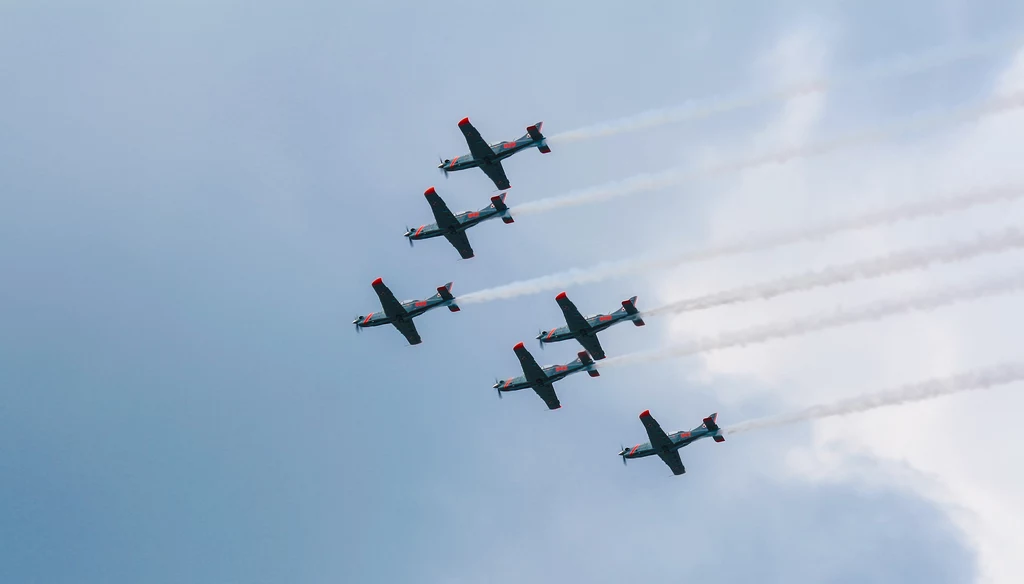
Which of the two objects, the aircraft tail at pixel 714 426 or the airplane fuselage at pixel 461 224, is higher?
the airplane fuselage at pixel 461 224

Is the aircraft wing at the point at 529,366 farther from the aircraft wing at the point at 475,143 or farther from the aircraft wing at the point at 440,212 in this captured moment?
the aircraft wing at the point at 475,143

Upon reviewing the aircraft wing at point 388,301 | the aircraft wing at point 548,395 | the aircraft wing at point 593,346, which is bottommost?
the aircraft wing at point 548,395

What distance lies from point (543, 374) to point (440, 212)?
12.1m

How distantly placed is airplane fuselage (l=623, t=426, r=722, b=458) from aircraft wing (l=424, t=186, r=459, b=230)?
18348 mm

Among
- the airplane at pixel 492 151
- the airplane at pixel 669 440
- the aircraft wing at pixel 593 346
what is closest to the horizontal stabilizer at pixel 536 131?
the airplane at pixel 492 151

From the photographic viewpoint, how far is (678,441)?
7956cm

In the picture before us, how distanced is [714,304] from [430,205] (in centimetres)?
2044

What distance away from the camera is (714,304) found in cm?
6981

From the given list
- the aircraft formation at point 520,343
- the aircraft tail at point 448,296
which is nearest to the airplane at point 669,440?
the aircraft formation at point 520,343

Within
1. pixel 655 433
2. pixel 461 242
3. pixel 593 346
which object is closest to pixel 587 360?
pixel 593 346

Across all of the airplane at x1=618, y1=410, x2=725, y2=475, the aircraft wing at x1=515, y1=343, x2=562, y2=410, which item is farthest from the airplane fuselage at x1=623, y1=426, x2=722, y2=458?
the aircraft wing at x1=515, y1=343, x2=562, y2=410

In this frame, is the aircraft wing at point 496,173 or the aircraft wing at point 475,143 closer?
the aircraft wing at point 475,143

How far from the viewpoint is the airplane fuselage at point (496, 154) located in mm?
78875

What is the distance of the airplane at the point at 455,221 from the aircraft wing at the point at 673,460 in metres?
17.7
